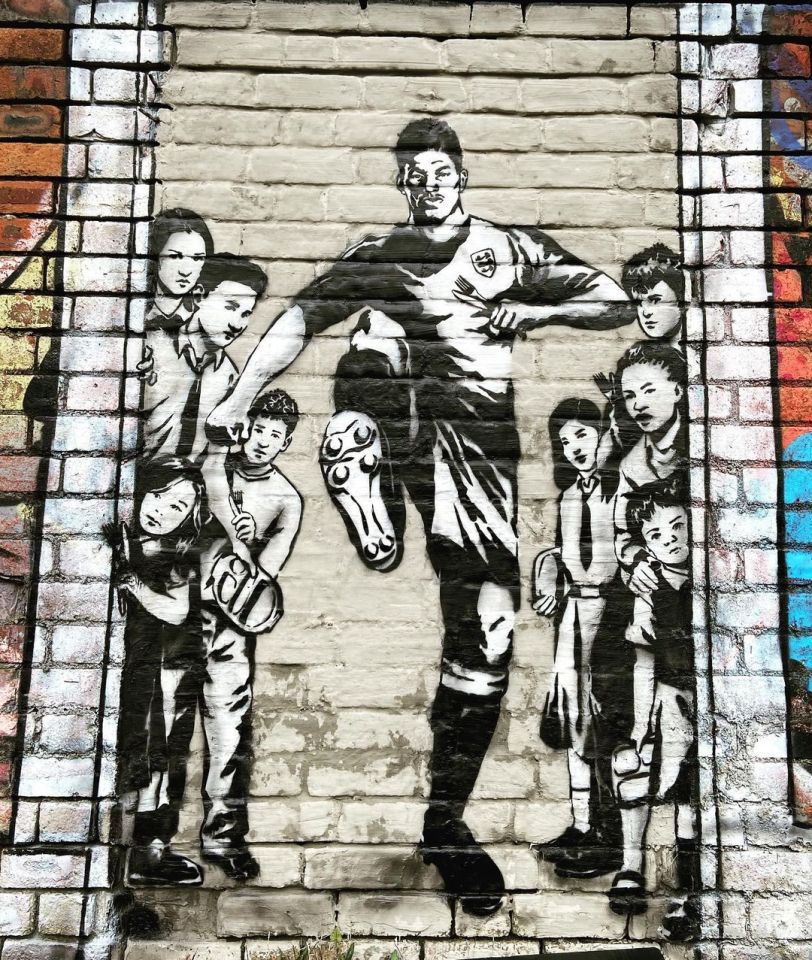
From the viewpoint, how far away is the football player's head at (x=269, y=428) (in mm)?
2289

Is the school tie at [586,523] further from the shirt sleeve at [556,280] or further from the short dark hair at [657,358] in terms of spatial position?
the shirt sleeve at [556,280]

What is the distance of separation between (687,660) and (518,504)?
27.1 inches

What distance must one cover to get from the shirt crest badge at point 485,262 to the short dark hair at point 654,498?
84cm

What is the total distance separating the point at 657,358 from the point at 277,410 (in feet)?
3.96

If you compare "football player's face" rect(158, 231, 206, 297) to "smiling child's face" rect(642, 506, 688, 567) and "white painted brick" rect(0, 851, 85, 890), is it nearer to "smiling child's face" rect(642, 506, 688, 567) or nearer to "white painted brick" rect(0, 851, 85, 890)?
"smiling child's face" rect(642, 506, 688, 567)

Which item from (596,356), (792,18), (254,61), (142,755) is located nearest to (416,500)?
(596,356)

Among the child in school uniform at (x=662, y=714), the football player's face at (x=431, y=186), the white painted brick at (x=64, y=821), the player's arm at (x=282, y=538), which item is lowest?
the white painted brick at (x=64, y=821)

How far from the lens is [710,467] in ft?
7.47

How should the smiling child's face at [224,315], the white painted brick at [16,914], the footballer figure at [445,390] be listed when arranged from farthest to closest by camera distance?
the smiling child's face at [224,315] < the footballer figure at [445,390] < the white painted brick at [16,914]

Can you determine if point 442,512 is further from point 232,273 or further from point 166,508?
point 232,273

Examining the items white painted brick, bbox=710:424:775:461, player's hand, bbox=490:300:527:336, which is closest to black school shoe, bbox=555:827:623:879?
white painted brick, bbox=710:424:775:461

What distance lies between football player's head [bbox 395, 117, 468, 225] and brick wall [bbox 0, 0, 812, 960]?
0.17 feet

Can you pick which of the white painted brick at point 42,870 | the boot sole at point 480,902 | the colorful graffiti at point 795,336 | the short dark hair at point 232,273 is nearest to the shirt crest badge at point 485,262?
the short dark hair at point 232,273

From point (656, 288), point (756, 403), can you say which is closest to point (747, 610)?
point (756, 403)
